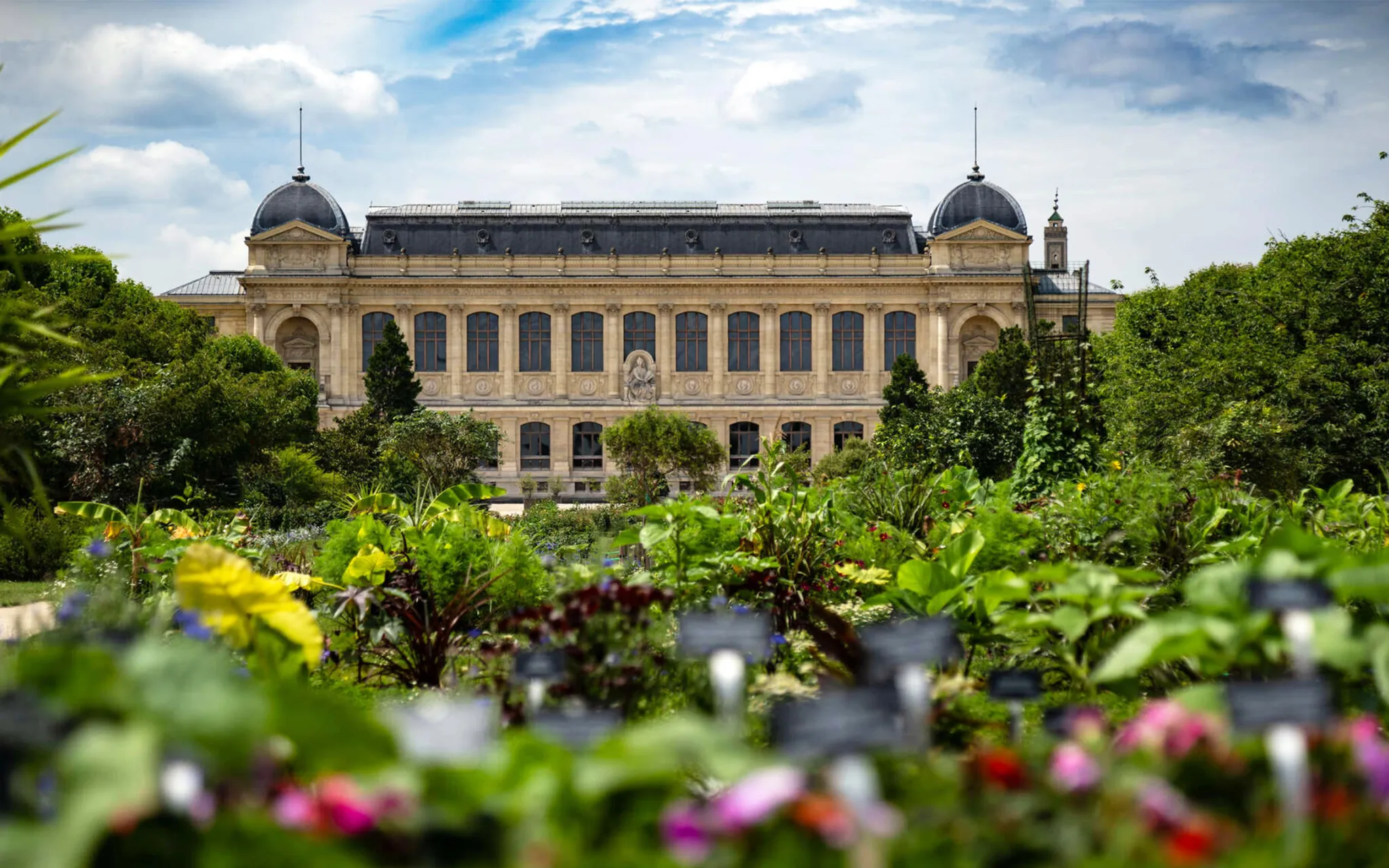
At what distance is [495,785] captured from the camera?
1.97 meters

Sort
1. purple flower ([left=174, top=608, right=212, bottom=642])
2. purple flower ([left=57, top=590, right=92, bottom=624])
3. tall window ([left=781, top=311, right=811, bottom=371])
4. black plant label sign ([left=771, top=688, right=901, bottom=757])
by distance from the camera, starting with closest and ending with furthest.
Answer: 1. black plant label sign ([left=771, top=688, right=901, bottom=757])
2. purple flower ([left=174, top=608, right=212, bottom=642])
3. purple flower ([left=57, top=590, right=92, bottom=624])
4. tall window ([left=781, top=311, right=811, bottom=371])

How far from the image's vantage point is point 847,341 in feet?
187

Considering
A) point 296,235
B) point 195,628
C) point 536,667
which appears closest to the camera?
point 536,667

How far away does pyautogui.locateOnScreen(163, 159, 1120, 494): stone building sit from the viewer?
5591 cm

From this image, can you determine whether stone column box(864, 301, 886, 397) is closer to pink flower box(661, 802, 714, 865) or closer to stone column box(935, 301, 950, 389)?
stone column box(935, 301, 950, 389)

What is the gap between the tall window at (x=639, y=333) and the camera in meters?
56.8

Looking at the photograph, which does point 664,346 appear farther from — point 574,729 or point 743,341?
point 574,729

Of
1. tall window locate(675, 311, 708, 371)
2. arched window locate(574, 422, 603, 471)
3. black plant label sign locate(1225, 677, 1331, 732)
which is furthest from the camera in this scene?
tall window locate(675, 311, 708, 371)

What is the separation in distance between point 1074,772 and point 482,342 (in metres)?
55.8

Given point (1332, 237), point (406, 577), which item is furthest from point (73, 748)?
point (1332, 237)

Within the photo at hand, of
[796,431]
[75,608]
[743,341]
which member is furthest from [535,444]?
[75,608]

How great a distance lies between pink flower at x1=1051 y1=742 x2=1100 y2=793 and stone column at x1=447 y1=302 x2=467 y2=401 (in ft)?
182

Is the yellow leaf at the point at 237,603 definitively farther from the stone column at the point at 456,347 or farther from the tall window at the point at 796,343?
the tall window at the point at 796,343

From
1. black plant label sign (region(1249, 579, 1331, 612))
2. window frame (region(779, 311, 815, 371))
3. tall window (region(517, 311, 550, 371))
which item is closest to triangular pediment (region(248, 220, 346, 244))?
tall window (region(517, 311, 550, 371))
